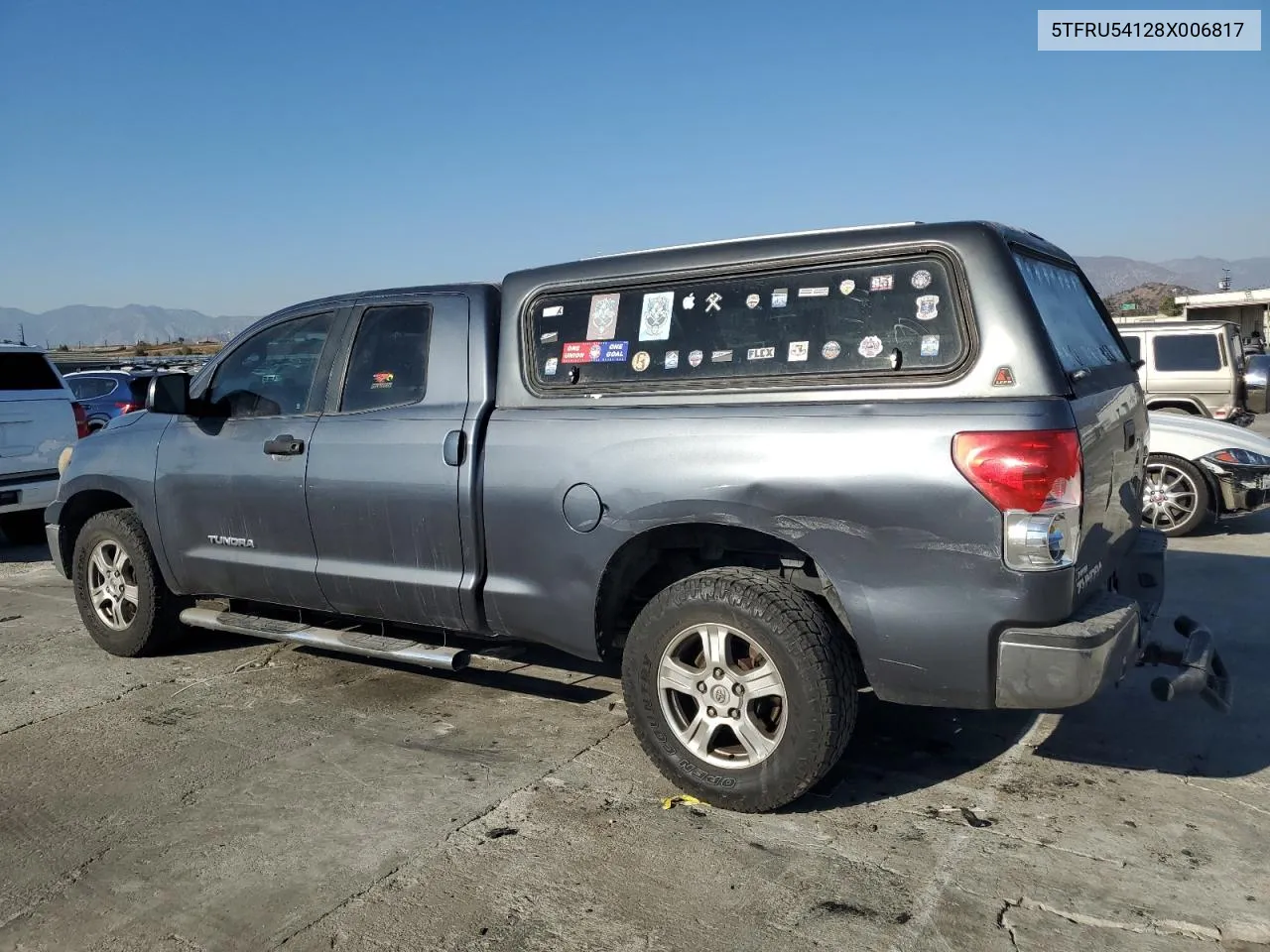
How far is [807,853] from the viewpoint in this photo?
3367 millimetres

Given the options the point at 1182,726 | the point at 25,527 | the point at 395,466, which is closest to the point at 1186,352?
the point at 1182,726

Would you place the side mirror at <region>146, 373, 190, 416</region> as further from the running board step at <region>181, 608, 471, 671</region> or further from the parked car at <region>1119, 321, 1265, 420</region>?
the parked car at <region>1119, 321, 1265, 420</region>

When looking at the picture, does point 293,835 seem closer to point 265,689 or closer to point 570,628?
point 570,628

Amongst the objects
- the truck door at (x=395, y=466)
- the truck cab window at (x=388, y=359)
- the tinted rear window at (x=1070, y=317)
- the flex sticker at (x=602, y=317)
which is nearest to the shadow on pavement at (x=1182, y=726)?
the tinted rear window at (x=1070, y=317)

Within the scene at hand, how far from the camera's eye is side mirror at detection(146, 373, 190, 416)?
16.9ft

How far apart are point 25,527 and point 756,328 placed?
9484 mm

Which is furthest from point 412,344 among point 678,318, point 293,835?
point 293,835

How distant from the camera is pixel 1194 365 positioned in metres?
11.5

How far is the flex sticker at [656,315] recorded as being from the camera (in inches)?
157

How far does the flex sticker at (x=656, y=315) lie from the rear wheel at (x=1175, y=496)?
6102 millimetres

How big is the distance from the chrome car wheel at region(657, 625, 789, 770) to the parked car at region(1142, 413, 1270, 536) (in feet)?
19.8

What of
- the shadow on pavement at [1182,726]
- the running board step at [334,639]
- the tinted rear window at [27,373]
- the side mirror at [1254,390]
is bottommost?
the shadow on pavement at [1182,726]

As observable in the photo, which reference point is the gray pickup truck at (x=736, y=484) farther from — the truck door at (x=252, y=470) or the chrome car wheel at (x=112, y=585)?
the chrome car wheel at (x=112, y=585)

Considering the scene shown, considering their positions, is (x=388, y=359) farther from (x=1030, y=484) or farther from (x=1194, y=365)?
(x=1194, y=365)
